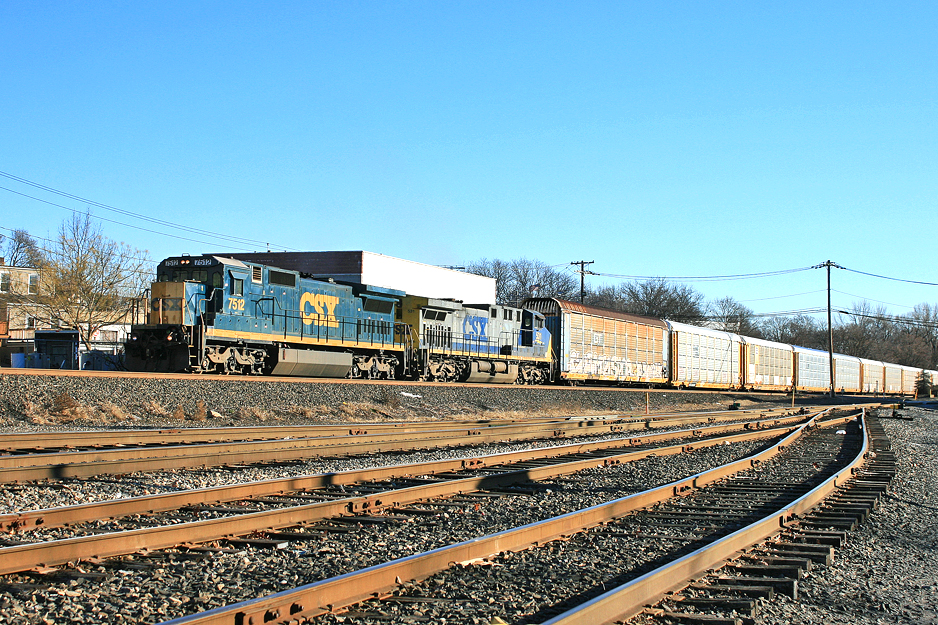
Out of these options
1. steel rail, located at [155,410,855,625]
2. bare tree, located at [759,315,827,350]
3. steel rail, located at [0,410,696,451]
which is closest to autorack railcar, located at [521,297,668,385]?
steel rail, located at [0,410,696,451]

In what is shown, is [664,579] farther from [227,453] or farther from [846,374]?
[846,374]

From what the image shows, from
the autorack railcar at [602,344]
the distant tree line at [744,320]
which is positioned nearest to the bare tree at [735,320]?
the distant tree line at [744,320]

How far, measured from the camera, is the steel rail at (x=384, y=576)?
3592mm

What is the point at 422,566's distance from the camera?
4785mm

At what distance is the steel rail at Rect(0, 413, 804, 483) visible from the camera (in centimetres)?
851

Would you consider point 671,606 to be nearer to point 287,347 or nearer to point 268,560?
point 268,560

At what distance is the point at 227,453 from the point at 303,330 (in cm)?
1173

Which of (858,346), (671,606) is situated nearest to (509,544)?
(671,606)

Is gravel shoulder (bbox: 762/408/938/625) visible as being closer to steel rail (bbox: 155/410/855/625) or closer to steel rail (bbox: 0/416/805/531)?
steel rail (bbox: 155/410/855/625)

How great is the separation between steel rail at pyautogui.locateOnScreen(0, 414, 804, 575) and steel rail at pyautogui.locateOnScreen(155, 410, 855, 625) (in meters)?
1.80

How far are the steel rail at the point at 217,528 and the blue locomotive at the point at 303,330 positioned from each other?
40.1 feet

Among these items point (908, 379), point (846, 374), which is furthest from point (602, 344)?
point (908, 379)

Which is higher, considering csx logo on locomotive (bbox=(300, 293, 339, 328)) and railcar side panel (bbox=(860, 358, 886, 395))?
csx logo on locomotive (bbox=(300, 293, 339, 328))

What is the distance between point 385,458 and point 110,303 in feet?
102
